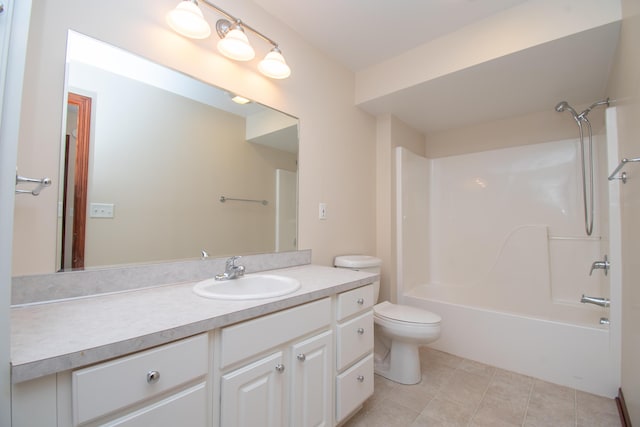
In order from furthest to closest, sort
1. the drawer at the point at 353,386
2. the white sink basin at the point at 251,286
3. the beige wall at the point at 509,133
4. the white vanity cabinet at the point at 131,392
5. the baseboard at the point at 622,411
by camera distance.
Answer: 1. the beige wall at the point at 509,133
2. the baseboard at the point at 622,411
3. the drawer at the point at 353,386
4. the white sink basin at the point at 251,286
5. the white vanity cabinet at the point at 131,392

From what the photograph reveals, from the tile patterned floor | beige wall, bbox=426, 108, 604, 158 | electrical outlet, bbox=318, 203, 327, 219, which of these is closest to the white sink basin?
electrical outlet, bbox=318, 203, 327, 219

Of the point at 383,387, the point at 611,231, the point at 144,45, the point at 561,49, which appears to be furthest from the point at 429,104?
the point at 383,387

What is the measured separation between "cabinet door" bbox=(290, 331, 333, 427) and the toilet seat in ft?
2.48

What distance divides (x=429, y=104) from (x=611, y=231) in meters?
1.46

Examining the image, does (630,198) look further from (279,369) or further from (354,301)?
(279,369)

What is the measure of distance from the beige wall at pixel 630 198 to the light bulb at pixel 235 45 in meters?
1.69

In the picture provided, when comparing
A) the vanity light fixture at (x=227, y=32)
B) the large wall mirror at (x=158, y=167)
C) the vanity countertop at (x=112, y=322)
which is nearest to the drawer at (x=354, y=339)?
the vanity countertop at (x=112, y=322)

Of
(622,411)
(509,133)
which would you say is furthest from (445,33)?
(622,411)

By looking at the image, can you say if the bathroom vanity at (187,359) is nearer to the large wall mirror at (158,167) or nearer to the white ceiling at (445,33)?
the large wall mirror at (158,167)

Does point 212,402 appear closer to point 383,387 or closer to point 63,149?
point 63,149

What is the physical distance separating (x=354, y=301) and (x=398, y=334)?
0.66 metres

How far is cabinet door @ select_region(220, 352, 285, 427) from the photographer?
861 millimetres

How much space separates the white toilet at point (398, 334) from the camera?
177 cm

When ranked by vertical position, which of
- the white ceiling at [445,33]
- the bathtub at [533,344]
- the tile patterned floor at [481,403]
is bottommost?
the tile patterned floor at [481,403]
